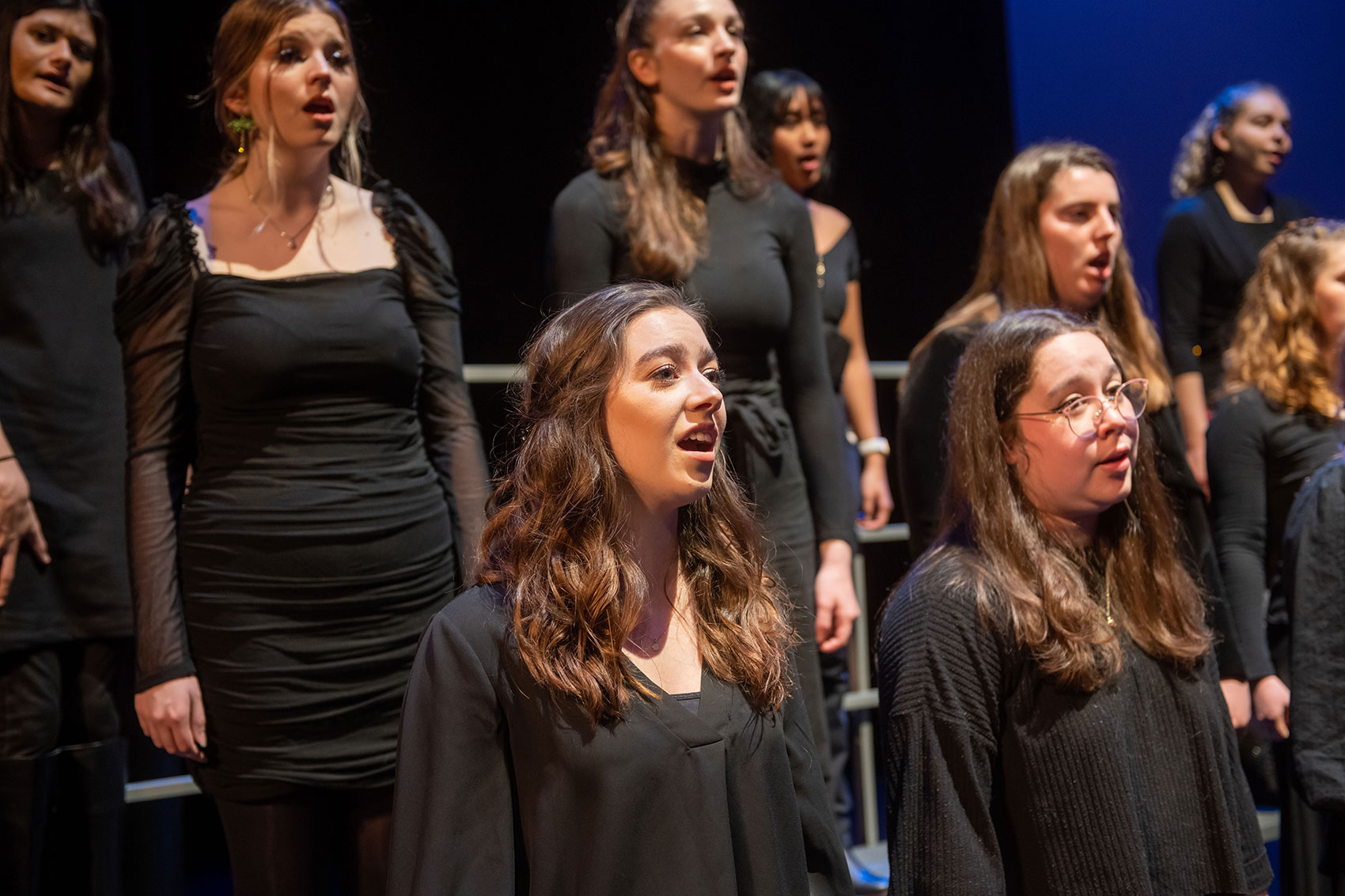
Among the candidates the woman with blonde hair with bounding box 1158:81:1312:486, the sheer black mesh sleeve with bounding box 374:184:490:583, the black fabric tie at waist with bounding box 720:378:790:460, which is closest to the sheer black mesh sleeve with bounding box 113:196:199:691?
the sheer black mesh sleeve with bounding box 374:184:490:583

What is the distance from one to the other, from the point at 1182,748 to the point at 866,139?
10.8 feet

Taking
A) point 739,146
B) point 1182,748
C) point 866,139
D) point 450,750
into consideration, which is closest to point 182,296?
point 450,750

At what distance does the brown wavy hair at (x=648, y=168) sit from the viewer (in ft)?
7.32

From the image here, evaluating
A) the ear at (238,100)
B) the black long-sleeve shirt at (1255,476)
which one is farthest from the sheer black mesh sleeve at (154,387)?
the black long-sleeve shirt at (1255,476)

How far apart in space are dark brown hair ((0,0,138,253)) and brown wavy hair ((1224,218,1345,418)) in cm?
226

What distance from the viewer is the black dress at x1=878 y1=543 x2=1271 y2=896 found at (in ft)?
5.61

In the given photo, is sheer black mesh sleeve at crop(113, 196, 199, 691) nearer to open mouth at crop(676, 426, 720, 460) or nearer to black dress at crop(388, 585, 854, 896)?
black dress at crop(388, 585, 854, 896)

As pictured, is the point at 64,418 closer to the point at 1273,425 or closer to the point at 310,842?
the point at 310,842

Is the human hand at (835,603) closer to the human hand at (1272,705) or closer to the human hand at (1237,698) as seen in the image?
the human hand at (1237,698)

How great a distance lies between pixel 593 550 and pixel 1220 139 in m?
3.04

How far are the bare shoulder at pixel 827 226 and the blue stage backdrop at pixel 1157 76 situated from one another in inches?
67.0

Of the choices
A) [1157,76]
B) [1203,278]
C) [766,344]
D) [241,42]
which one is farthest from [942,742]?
[1157,76]

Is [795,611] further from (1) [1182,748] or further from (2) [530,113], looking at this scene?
(2) [530,113]

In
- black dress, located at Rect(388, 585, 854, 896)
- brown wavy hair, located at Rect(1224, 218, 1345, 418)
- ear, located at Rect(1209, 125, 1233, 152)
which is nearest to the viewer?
black dress, located at Rect(388, 585, 854, 896)
